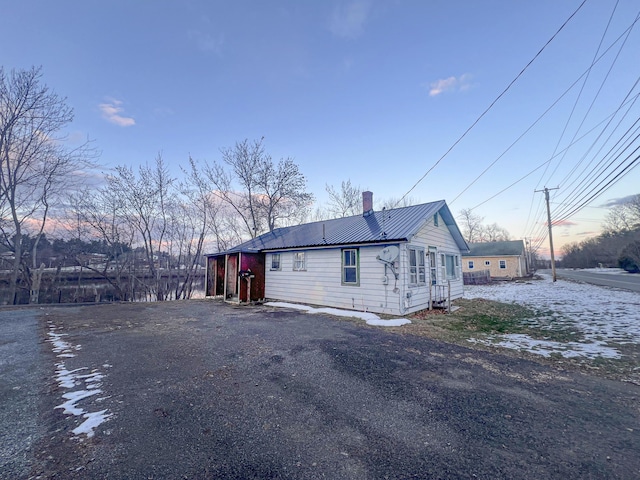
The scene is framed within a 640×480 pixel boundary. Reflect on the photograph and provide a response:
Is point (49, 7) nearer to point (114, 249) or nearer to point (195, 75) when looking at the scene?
point (195, 75)

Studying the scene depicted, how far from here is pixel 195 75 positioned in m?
12.6

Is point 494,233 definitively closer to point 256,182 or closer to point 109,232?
point 256,182

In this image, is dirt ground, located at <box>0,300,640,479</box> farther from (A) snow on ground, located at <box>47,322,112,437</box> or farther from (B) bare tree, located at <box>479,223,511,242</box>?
(B) bare tree, located at <box>479,223,511,242</box>

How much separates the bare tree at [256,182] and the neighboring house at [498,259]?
22.1 m

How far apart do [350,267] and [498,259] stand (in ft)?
98.6

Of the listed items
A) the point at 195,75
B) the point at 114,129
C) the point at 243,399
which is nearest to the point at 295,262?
the point at 243,399

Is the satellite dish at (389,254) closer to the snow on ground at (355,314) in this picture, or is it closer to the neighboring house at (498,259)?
the snow on ground at (355,314)

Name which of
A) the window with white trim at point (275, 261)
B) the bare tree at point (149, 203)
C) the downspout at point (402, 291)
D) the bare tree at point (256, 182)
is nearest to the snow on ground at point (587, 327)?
the downspout at point (402, 291)

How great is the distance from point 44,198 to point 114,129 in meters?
7.70

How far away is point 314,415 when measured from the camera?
9.73ft

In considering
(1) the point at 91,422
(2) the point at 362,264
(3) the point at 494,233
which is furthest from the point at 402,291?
(3) the point at 494,233

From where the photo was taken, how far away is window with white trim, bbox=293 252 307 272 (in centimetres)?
1214

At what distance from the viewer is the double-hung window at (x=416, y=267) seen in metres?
9.88

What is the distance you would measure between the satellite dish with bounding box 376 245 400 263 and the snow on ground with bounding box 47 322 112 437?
7.68m
